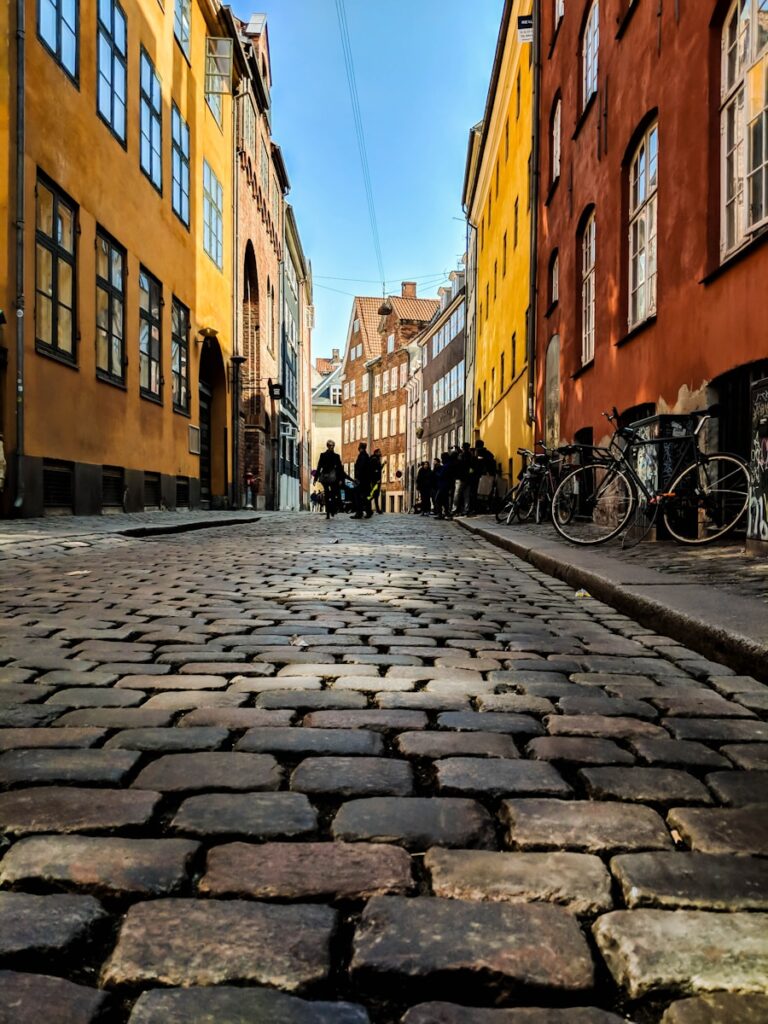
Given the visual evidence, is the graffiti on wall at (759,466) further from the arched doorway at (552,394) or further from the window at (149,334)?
the window at (149,334)

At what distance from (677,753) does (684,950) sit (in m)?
1.05

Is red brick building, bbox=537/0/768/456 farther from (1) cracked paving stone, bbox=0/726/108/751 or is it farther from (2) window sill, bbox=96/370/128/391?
(2) window sill, bbox=96/370/128/391

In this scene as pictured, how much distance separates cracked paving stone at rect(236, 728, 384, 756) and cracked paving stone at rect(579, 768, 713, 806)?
1.82 feet

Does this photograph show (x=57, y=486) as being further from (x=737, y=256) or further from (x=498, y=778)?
(x=498, y=778)

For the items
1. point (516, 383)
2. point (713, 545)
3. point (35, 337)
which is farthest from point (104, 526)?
point (516, 383)

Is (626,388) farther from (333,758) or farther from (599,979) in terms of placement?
(599,979)

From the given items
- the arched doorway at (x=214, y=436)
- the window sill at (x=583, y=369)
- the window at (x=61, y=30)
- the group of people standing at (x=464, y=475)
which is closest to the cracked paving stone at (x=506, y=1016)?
the window sill at (x=583, y=369)

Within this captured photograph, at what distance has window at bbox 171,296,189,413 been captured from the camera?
18.7 metres

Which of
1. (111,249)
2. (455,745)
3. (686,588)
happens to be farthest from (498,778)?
(111,249)

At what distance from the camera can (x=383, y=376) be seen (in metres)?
61.6

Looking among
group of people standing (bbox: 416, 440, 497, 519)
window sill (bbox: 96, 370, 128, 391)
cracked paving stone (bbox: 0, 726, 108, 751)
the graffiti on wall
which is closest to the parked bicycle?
the graffiti on wall

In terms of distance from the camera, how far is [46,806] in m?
1.89

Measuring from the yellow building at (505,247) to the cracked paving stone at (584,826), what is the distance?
53.6 ft

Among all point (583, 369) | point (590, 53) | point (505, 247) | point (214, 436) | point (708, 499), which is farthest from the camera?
point (505, 247)
